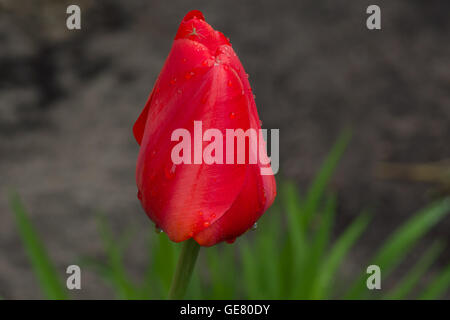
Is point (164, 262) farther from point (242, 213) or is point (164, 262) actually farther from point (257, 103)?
point (257, 103)

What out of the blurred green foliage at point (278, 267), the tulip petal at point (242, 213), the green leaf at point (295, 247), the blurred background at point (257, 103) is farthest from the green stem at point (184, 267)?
the blurred background at point (257, 103)

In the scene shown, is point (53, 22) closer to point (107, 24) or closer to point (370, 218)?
point (107, 24)

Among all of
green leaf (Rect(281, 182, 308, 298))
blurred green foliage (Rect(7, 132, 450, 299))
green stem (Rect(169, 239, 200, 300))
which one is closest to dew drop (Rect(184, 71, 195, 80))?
green stem (Rect(169, 239, 200, 300))

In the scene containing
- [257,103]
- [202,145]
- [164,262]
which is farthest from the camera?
[257,103]

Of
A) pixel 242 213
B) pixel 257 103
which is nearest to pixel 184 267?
pixel 242 213

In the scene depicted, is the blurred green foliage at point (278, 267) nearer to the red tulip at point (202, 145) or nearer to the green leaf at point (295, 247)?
the green leaf at point (295, 247)
